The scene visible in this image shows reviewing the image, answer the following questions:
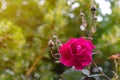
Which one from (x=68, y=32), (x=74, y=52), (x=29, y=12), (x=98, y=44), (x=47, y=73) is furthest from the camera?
(x=29, y=12)

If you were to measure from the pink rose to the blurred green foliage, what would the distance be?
685 millimetres

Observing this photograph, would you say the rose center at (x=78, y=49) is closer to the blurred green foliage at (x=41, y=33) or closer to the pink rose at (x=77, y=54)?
the pink rose at (x=77, y=54)

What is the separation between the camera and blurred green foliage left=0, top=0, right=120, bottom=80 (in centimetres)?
170

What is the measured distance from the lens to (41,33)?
186 cm

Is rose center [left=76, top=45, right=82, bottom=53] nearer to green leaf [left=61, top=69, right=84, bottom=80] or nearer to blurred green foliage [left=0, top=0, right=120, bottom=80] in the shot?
green leaf [left=61, top=69, right=84, bottom=80]

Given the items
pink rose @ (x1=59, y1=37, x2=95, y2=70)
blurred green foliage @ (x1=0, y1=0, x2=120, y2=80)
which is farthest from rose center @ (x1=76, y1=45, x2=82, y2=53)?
blurred green foliage @ (x1=0, y1=0, x2=120, y2=80)

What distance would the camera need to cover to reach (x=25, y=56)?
1793 millimetres

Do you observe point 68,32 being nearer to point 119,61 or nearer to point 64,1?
point 64,1

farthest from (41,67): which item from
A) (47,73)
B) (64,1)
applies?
(64,1)

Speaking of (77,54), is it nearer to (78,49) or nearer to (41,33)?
(78,49)

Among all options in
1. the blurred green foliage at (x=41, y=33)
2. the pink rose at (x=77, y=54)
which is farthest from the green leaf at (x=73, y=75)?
the blurred green foliage at (x=41, y=33)

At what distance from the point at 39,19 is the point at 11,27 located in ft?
1.12

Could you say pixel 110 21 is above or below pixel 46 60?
above

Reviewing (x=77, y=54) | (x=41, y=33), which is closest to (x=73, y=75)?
(x=77, y=54)
